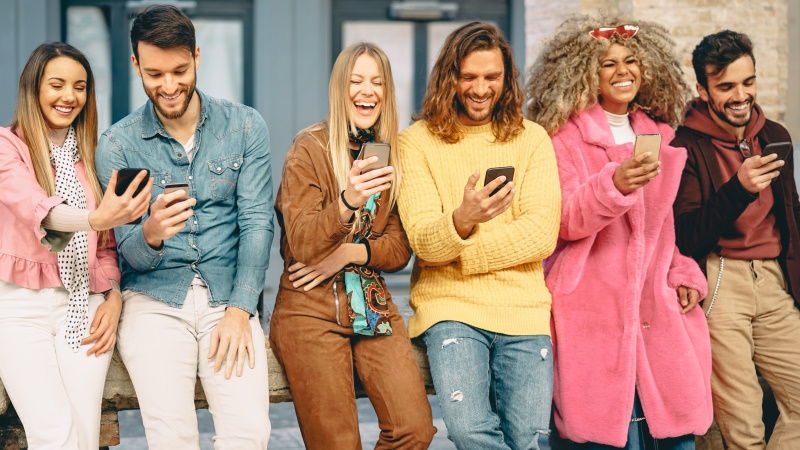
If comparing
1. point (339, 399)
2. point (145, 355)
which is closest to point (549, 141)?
point (339, 399)

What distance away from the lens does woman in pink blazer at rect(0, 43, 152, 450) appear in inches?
126

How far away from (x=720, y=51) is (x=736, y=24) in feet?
9.98

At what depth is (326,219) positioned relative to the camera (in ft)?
10.9

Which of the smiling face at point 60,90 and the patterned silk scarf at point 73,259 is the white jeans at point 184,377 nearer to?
the patterned silk scarf at point 73,259

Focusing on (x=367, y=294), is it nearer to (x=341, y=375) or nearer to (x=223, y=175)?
(x=341, y=375)

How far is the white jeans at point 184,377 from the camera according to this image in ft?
10.7

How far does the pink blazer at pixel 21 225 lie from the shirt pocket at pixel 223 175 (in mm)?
543

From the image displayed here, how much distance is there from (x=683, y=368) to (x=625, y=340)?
0.26 m

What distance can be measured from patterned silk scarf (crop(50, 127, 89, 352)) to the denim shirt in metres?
0.12

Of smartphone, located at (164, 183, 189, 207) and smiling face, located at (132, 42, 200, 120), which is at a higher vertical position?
smiling face, located at (132, 42, 200, 120)

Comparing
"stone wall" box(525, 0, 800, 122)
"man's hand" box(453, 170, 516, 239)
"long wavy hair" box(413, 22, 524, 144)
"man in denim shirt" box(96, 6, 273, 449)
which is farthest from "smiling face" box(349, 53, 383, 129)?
"stone wall" box(525, 0, 800, 122)

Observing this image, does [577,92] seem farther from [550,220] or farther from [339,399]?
[339,399]

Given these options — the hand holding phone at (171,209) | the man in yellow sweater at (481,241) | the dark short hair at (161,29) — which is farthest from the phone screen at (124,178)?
the man in yellow sweater at (481,241)

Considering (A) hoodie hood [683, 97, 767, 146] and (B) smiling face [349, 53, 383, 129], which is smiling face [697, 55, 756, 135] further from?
(B) smiling face [349, 53, 383, 129]
